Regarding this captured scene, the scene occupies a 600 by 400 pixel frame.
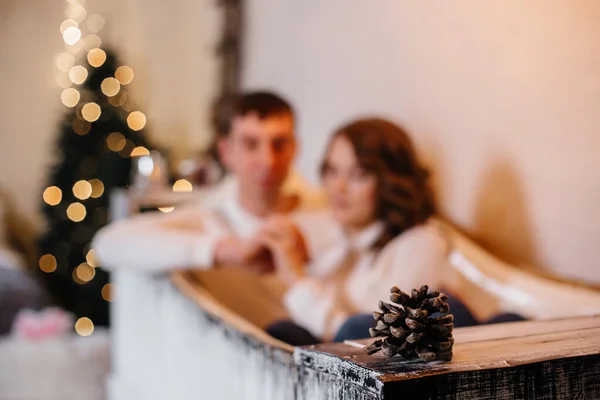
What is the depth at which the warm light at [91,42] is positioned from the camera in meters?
5.14

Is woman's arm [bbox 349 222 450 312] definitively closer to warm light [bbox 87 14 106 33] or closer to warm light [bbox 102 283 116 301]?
warm light [bbox 102 283 116 301]

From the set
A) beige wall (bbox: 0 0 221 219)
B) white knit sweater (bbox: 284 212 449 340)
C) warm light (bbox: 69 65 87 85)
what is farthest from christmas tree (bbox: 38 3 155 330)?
white knit sweater (bbox: 284 212 449 340)

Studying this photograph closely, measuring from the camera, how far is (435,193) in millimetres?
2266

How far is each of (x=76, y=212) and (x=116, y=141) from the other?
499mm

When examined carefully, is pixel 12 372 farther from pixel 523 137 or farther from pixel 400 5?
pixel 523 137

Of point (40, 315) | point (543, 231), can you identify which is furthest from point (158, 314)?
point (40, 315)

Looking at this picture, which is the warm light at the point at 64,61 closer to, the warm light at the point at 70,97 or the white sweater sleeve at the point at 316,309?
the warm light at the point at 70,97

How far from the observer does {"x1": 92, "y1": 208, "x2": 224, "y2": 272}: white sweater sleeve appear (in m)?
2.04

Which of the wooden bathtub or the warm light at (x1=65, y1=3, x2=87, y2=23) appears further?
the warm light at (x1=65, y1=3, x2=87, y2=23)

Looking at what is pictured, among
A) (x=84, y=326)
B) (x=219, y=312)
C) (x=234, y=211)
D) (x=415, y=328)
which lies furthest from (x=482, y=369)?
(x=84, y=326)

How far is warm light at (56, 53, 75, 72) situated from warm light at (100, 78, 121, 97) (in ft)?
2.52

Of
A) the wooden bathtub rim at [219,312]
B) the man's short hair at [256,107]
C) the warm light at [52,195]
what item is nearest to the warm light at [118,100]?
the warm light at [52,195]

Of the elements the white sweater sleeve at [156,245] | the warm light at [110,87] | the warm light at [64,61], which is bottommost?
the white sweater sleeve at [156,245]

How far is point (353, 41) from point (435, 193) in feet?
2.39
